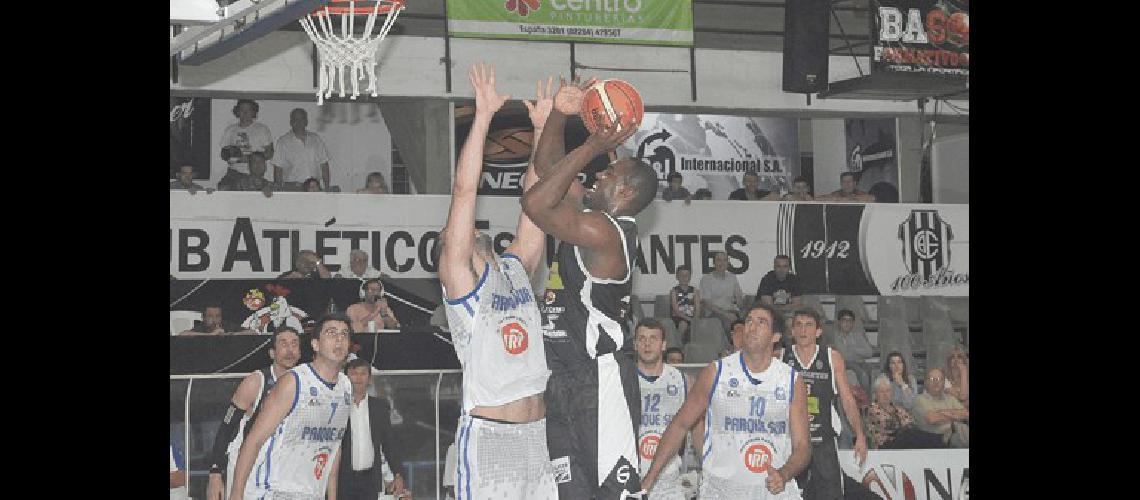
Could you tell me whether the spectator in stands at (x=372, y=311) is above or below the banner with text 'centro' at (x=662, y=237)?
below

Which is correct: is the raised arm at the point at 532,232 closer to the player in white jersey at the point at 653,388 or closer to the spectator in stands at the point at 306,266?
the player in white jersey at the point at 653,388

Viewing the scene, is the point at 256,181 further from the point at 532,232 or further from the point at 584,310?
the point at 584,310

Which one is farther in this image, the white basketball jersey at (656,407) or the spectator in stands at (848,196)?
the spectator in stands at (848,196)

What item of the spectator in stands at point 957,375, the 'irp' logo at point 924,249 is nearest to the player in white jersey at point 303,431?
the spectator in stands at point 957,375

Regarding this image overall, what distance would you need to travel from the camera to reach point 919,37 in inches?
527

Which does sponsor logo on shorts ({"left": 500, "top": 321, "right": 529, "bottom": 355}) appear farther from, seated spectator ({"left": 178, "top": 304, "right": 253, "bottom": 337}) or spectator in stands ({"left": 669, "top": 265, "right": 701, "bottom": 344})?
spectator in stands ({"left": 669, "top": 265, "right": 701, "bottom": 344})

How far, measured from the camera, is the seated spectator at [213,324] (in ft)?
35.4

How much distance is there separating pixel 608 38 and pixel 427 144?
7.09 feet

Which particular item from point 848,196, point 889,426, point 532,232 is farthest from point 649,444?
point 848,196

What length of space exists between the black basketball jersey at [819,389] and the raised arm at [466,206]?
13.7 feet

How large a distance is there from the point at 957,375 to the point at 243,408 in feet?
22.9

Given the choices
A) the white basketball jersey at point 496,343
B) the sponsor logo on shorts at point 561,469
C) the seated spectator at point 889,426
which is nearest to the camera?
the white basketball jersey at point 496,343

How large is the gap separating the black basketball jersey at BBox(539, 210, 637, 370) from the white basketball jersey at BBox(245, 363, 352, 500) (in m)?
2.07

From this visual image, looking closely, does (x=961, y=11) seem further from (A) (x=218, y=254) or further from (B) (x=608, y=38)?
(A) (x=218, y=254)
